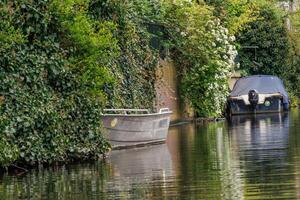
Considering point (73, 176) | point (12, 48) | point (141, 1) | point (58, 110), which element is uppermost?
point (141, 1)

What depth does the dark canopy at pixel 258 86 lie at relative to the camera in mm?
45625

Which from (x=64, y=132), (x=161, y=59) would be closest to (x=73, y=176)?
(x=64, y=132)

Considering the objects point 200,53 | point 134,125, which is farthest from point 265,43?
point 134,125

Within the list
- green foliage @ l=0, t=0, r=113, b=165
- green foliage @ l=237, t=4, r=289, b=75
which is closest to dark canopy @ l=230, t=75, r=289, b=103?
green foliage @ l=237, t=4, r=289, b=75

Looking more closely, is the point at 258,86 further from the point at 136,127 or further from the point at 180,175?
the point at 180,175

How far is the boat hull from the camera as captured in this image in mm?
22109

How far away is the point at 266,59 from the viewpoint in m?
52.6

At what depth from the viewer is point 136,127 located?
23.2 meters

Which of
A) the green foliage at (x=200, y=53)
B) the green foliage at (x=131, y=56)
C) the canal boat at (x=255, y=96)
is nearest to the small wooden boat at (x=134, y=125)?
the green foliage at (x=131, y=56)

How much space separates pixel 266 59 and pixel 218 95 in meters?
13.2

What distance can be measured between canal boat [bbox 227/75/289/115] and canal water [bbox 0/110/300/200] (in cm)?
2089

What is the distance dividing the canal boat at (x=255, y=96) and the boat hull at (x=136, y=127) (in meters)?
20.0

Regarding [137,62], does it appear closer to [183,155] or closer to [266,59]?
[183,155]

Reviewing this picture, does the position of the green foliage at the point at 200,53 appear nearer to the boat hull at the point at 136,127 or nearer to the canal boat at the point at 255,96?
the canal boat at the point at 255,96
